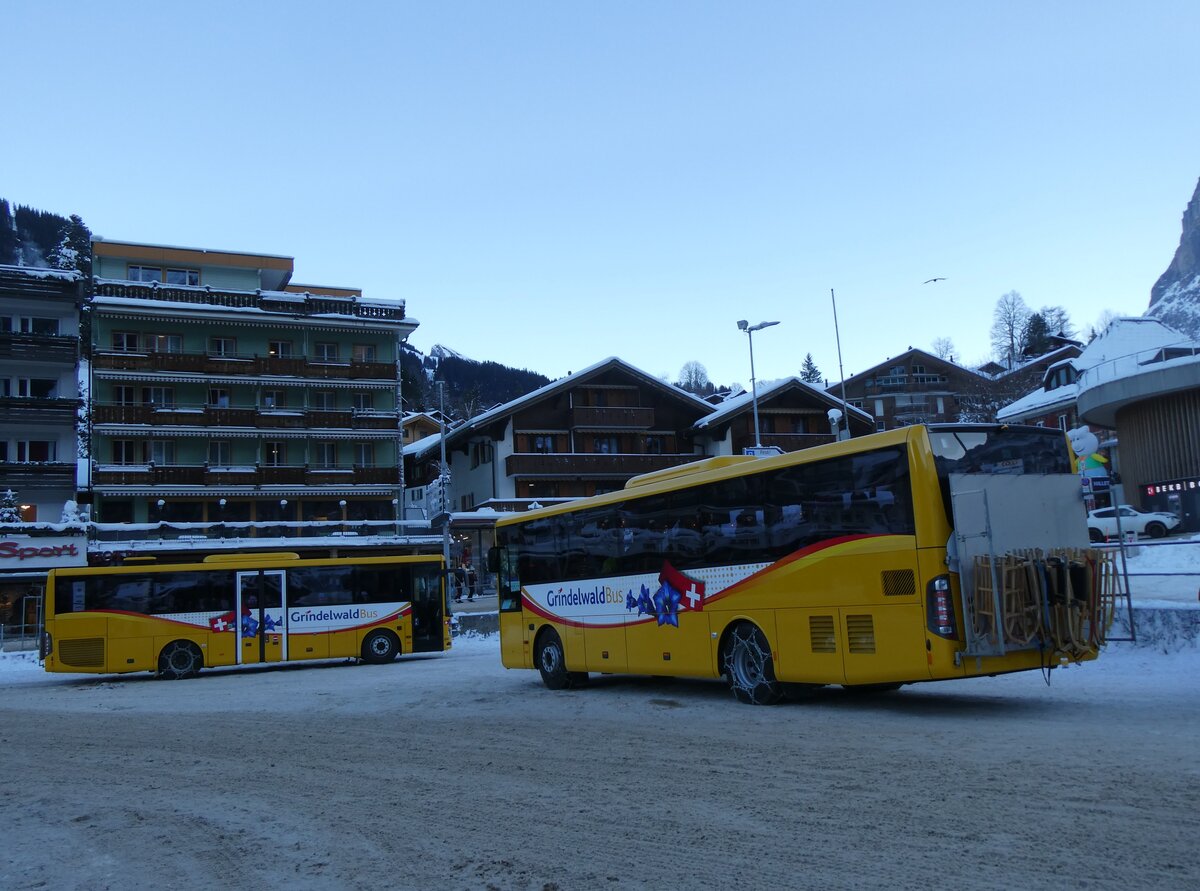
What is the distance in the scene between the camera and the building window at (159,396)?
163 ft

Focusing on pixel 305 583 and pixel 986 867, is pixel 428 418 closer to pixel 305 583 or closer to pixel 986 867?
pixel 305 583

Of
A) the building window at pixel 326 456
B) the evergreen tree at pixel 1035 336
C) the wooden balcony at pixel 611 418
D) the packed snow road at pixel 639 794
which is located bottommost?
the packed snow road at pixel 639 794

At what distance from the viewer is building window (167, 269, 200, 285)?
54.8 m

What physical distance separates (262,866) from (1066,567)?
8887 mm

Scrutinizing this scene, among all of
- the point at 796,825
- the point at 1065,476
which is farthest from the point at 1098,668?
the point at 796,825

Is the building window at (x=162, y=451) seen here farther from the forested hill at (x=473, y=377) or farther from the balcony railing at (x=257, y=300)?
the forested hill at (x=473, y=377)

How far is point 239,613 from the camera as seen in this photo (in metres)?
25.6

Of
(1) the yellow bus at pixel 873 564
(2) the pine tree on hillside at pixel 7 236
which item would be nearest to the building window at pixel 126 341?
(1) the yellow bus at pixel 873 564

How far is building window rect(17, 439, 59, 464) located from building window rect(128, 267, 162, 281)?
1069 cm

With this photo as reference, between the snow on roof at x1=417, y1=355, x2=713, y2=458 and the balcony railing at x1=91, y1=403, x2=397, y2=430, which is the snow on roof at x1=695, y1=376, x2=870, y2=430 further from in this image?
the balcony railing at x1=91, y1=403, x2=397, y2=430

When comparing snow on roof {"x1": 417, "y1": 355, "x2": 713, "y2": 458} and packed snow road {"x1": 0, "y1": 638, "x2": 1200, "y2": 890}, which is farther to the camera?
snow on roof {"x1": 417, "y1": 355, "x2": 713, "y2": 458}

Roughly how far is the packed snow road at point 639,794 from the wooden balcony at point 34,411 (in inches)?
1392

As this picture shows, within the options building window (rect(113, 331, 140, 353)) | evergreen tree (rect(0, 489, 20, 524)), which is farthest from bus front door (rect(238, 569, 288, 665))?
building window (rect(113, 331, 140, 353))

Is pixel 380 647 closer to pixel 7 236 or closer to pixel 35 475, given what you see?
pixel 35 475
